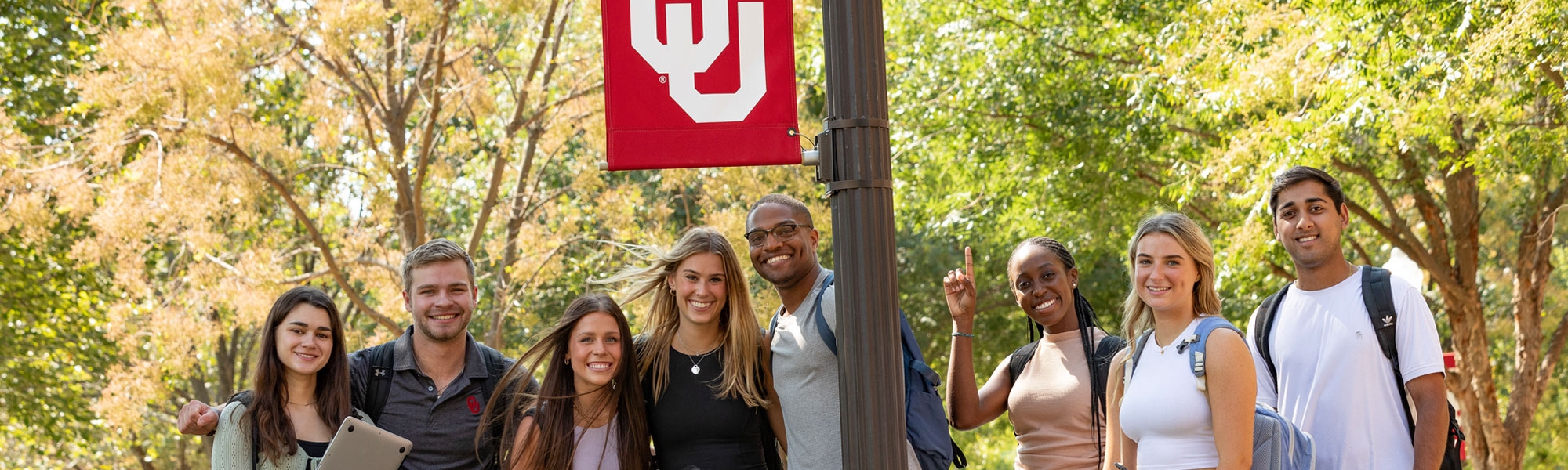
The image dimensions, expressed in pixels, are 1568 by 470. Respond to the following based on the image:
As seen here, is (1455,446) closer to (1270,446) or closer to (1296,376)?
(1296,376)

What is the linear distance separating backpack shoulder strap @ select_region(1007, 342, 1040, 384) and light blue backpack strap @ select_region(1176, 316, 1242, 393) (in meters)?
1.09

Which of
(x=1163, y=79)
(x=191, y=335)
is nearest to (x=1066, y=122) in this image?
(x=1163, y=79)

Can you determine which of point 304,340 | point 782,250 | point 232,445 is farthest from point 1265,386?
point 232,445

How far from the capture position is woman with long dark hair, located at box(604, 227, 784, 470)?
178 inches

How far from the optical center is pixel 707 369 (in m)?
4.62

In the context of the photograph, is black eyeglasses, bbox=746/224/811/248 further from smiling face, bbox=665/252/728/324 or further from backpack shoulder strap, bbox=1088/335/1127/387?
backpack shoulder strap, bbox=1088/335/1127/387

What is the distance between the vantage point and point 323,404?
4664 millimetres

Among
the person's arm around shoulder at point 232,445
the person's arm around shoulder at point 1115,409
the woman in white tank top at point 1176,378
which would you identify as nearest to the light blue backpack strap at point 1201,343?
the woman in white tank top at point 1176,378

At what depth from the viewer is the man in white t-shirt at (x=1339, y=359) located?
3.90m

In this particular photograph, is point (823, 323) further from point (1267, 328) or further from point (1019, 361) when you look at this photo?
point (1267, 328)

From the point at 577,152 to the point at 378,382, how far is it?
11.3 metres

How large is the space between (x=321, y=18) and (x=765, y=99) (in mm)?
10134

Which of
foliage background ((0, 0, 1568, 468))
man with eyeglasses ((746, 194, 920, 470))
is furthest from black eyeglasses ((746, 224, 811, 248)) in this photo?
foliage background ((0, 0, 1568, 468))

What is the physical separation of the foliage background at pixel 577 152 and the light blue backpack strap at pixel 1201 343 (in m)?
5.51
